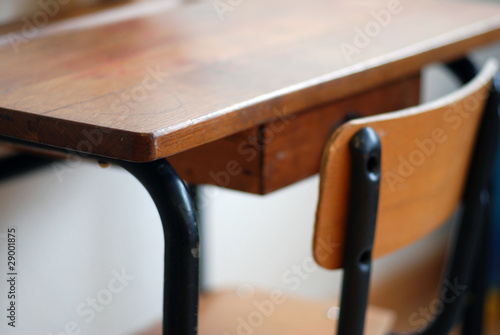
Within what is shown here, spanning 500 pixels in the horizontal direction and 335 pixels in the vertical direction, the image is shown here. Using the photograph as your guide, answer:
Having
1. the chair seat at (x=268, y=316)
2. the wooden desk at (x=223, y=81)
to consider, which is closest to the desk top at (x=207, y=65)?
Result: the wooden desk at (x=223, y=81)

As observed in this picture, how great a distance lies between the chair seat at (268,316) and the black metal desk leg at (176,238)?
36 cm

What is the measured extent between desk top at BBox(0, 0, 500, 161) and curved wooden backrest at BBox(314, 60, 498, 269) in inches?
3.5

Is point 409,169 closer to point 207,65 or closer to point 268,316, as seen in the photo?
point 207,65

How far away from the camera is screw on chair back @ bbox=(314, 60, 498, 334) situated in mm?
721

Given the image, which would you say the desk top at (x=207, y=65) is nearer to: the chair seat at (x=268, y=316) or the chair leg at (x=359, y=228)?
the chair leg at (x=359, y=228)

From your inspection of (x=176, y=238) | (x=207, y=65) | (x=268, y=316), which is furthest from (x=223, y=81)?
(x=268, y=316)

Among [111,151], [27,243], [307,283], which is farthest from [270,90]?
[307,283]

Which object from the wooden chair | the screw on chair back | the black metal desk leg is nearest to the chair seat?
the wooden chair

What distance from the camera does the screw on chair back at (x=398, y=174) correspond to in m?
0.72

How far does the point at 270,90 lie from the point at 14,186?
51 cm

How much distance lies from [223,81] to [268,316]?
435 mm

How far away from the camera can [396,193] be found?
80cm

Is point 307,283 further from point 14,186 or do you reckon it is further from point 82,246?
point 14,186

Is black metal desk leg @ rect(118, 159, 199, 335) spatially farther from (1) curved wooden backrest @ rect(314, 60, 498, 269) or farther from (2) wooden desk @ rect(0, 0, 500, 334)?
(1) curved wooden backrest @ rect(314, 60, 498, 269)
